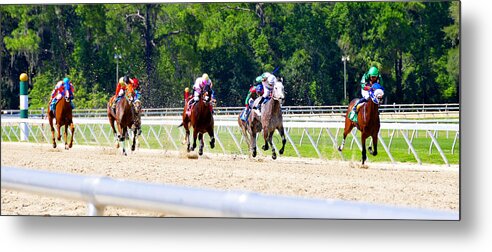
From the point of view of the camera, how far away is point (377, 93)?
25.6ft

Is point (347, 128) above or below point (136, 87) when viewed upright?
below

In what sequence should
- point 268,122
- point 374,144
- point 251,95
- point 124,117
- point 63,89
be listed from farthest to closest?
point 124,117, point 268,122, point 63,89, point 251,95, point 374,144

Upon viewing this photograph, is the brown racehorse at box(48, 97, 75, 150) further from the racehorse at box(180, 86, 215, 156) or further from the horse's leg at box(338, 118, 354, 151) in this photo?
the horse's leg at box(338, 118, 354, 151)

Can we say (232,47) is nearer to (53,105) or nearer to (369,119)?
(369,119)

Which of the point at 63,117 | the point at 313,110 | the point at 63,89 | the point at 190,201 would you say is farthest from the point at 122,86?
the point at 190,201

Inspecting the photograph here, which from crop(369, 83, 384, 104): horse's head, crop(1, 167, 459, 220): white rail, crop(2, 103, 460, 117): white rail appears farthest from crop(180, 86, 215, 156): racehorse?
crop(1, 167, 459, 220): white rail

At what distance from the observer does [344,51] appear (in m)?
7.81

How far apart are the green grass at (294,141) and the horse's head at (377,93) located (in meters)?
0.41

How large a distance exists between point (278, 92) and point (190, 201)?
465cm

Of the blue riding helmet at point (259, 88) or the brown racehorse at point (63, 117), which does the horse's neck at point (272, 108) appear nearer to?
the blue riding helmet at point (259, 88)

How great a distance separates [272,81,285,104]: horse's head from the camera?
331 inches

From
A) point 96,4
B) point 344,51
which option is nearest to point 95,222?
point 96,4

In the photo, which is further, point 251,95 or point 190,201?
point 251,95

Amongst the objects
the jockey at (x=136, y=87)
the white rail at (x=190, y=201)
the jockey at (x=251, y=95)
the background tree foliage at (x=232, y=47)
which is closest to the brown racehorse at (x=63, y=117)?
the background tree foliage at (x=232, y=47)
